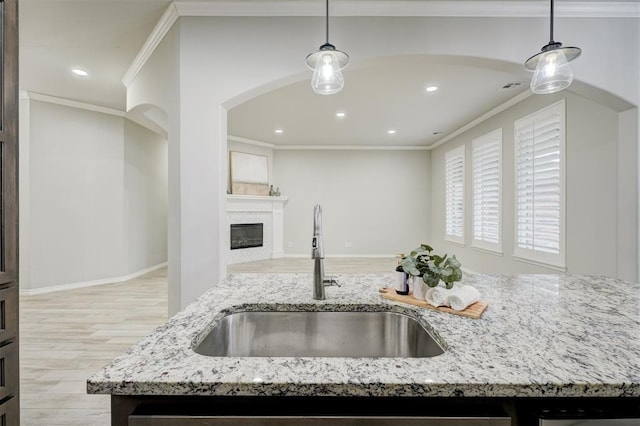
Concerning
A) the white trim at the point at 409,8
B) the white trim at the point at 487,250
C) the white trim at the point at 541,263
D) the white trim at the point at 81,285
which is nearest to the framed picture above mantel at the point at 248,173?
the white trim at the point at 81,285

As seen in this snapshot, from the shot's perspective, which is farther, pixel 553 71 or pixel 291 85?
pixel 291 85

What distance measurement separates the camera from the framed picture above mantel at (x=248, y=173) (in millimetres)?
6773

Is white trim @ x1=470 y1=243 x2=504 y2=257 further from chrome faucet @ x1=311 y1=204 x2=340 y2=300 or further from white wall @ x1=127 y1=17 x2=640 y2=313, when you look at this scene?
chrome faucet @ x1=311 y1=204 x2=340 y2=300

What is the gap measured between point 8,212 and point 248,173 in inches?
227

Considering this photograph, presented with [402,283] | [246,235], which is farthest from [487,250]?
[246,235]

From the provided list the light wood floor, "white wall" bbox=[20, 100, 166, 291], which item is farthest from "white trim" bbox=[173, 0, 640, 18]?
"white wall" bbox=[20, 100, 166, 291]

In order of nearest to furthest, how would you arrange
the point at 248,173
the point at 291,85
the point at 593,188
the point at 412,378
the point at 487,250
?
the point at 412,378 → the point at 593,188 → the point at 291,85 → the point at 487,250 → the point at 248,173

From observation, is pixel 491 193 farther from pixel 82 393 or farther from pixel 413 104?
pixel 82 393

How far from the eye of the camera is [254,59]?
2.44 meters

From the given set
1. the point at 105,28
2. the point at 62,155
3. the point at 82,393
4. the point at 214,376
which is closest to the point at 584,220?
the point at 214,376

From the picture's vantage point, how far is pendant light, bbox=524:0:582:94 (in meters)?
1.51

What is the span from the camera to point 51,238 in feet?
14.5

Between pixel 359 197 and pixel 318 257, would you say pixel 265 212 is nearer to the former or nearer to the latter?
pixel 359 197

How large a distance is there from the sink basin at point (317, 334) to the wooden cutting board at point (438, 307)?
0.08 metres
